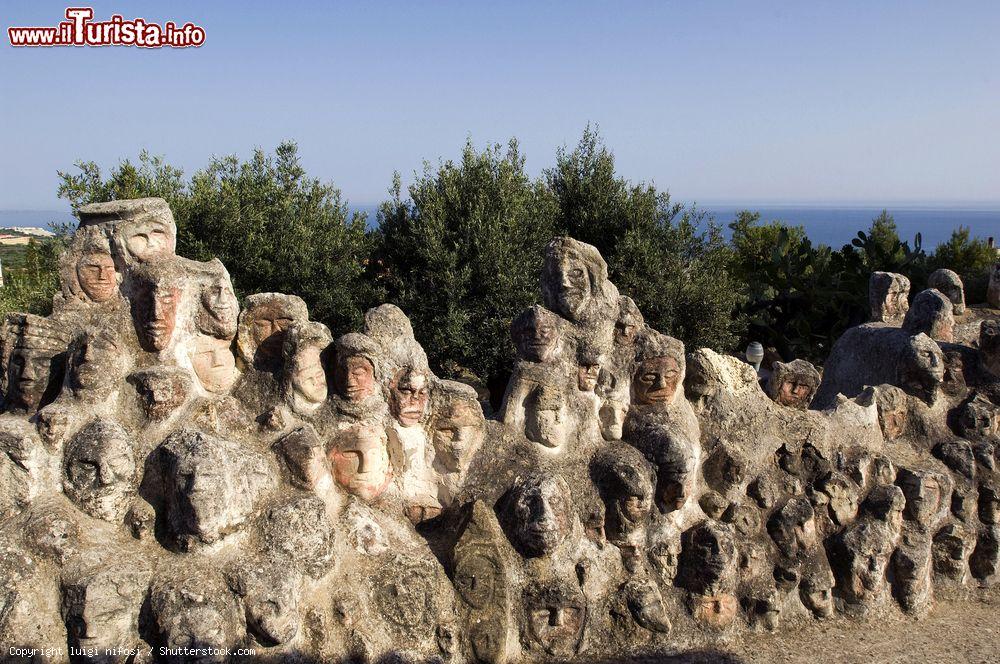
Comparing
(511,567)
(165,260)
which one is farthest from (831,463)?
(165,260)

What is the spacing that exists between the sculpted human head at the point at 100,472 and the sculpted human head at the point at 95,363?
0.30 m

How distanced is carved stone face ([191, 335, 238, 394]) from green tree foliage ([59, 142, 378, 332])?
25.4ft

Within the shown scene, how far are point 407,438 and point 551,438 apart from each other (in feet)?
3.84

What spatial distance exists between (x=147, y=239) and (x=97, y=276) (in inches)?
17.9

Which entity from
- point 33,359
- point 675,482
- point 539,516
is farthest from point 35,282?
point 675,482

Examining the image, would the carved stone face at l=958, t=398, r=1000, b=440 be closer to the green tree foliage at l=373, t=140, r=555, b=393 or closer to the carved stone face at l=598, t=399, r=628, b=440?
the carved stone face at l=598, t=399, r=628, b=440

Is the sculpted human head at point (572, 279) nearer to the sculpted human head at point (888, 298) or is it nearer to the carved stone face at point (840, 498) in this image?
the carved stone face at point (840, 498)

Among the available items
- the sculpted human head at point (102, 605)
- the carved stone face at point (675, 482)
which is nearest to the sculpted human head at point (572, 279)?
the carved stone face at point (675, 482)

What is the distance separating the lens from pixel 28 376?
6.12 metres

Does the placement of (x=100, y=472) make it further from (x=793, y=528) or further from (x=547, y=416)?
(x=793, y=528)

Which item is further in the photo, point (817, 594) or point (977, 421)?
point (977, 421)

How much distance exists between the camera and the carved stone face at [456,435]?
661cm

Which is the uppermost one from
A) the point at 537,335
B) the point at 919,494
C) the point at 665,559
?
the point at 537,335

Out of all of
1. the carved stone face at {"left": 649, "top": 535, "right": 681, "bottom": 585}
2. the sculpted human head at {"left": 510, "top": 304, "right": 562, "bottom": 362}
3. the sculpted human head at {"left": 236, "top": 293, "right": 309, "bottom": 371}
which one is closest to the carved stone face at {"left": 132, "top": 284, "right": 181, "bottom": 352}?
the sculpted human head at {"left": 236, "top": 293, "right": 309, "bottom": 371}
